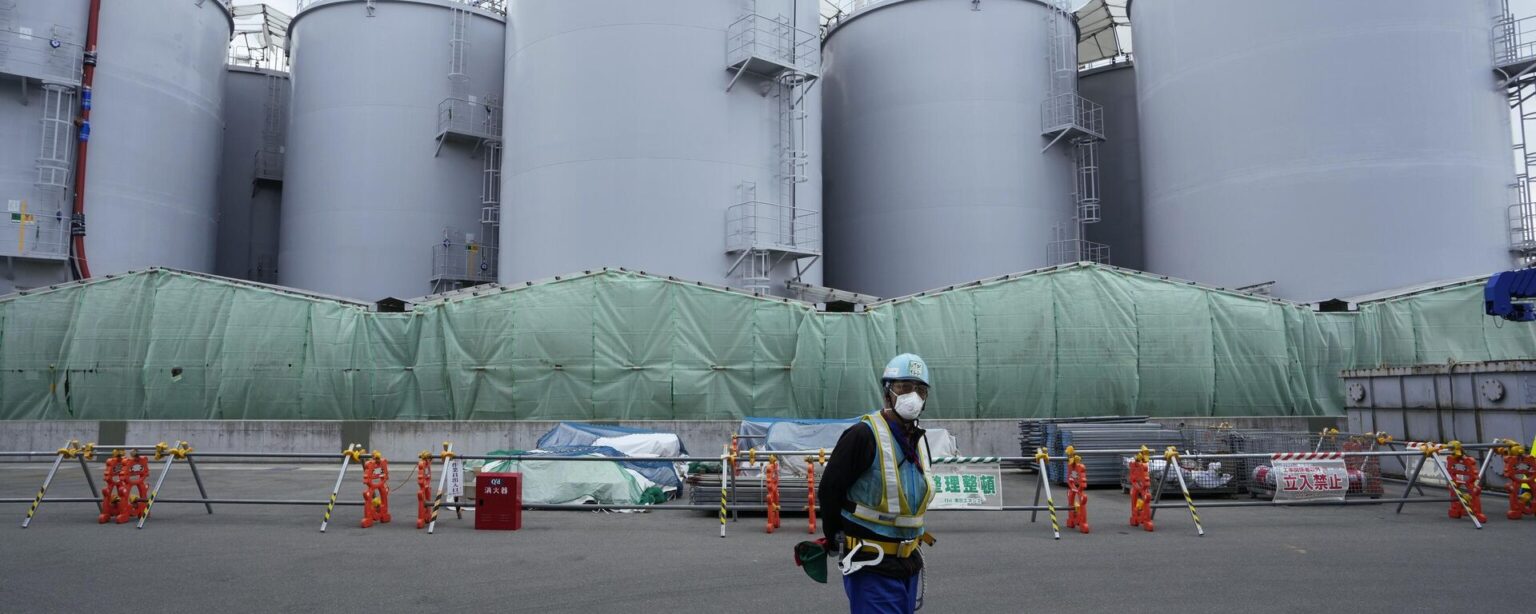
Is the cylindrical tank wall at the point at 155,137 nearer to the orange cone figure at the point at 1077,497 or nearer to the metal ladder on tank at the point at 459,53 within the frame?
the metal ladder on tank at the point at 459,53

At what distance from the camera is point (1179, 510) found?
1353 cm

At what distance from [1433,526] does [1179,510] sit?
9.93 ft

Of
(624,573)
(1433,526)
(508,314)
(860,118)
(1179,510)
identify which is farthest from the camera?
(860,118)

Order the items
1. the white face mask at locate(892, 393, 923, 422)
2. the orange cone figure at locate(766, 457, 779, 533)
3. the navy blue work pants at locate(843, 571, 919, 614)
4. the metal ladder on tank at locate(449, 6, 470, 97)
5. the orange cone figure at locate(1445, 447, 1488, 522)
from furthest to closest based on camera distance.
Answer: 1. the metal ladder on tank at locate(449, 6, 470, 97)
2. the orange cone figure at locate(1445, 447, 1488, 522)
3. the orange cone figure at locate(766, 457, 779, 533)
4. the white face mask at locate(892, 393, 923, 422)
5. the navy blue work pants at locate(843, 571, 919, 614)

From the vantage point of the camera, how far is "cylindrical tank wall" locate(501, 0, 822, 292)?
25.9 metres

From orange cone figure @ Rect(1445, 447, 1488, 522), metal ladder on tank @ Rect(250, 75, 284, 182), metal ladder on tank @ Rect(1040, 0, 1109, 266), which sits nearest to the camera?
orange cone figure @ Rect(1445, 447, 1488, 522)

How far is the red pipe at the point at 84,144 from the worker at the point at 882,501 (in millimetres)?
31027

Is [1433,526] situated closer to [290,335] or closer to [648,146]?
[648,146]

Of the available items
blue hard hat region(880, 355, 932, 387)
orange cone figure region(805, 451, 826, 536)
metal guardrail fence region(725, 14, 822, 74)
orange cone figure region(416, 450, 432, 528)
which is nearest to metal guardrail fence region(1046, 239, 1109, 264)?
metal guardrail fence region(725, 14, 822, 74)

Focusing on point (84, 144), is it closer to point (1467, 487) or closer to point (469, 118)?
point (469, 118)

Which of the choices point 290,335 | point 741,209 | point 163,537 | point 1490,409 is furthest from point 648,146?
point 1490,409

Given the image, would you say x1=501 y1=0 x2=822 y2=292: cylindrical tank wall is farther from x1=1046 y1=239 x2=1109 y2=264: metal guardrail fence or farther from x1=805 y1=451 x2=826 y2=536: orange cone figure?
x1=805 y1=451 x2=826 y2=536: orange cone figure

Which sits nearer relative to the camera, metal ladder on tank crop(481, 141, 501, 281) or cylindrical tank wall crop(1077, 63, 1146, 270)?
metal ladder on tank crop(481, 141, 501, 281)

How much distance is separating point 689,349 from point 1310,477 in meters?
12.6
